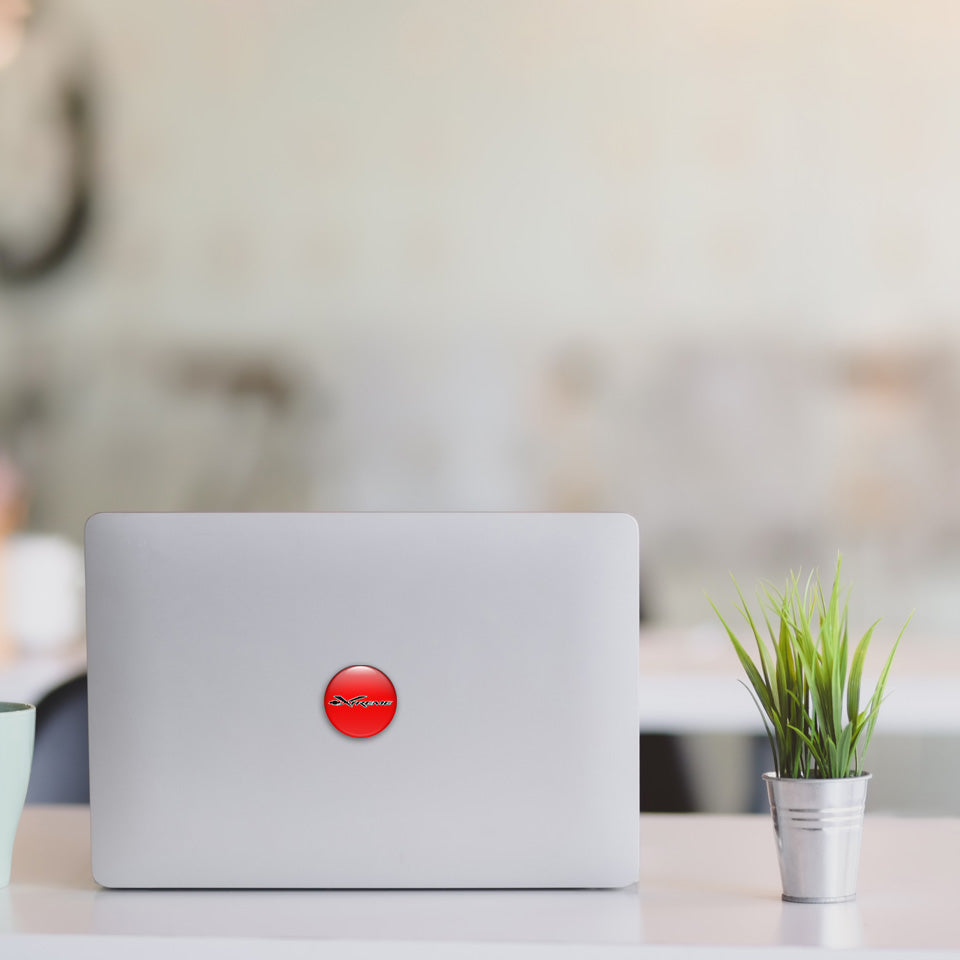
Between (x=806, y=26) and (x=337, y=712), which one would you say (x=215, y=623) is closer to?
(x=337, y=712)

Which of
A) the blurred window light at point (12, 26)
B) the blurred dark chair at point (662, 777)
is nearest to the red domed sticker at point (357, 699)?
the blurred dark chair at point (662, 777)

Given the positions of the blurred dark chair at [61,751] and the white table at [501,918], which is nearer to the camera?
the white table at [501,918]

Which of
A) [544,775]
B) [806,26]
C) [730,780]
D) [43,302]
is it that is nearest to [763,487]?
[730,780]

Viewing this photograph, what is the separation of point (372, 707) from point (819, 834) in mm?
279

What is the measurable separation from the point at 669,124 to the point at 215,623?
8.37 ft

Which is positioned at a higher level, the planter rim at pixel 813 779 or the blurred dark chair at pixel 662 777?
the planter rim at pixel 813 779

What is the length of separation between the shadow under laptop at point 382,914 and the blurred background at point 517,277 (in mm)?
2281

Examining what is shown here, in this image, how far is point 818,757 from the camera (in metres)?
0.72

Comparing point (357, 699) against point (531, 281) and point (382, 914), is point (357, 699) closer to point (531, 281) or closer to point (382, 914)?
point (382, 914)

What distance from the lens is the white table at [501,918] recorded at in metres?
0.65

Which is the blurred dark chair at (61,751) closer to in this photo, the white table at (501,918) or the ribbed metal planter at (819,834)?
the white table at (501,918)

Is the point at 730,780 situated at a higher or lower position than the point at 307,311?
lower

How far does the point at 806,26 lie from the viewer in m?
2.99

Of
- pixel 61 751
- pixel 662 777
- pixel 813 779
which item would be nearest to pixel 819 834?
pixel 813 779
